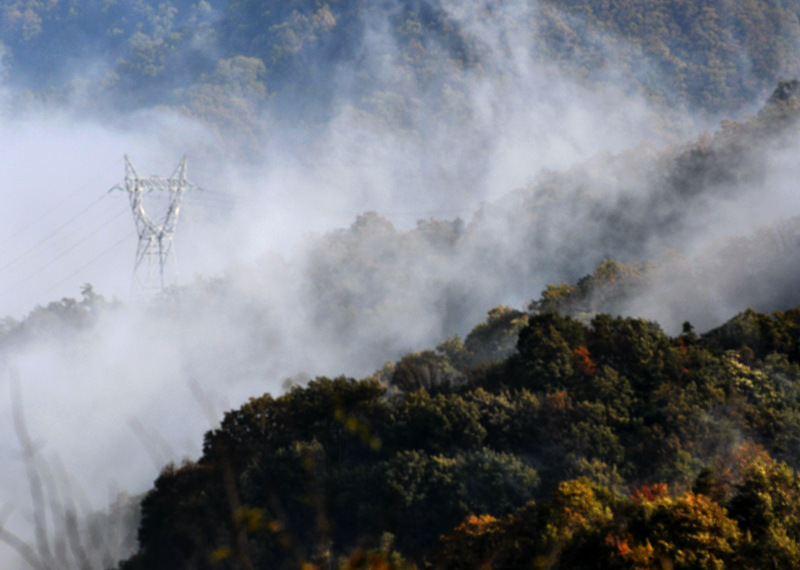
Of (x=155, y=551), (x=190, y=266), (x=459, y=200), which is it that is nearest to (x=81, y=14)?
(x=190, y=266)

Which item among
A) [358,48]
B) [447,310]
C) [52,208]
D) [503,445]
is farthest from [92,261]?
[503,445]

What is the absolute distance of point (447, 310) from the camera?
77500mm

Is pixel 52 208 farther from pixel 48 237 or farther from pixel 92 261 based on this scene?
pixel 92 261

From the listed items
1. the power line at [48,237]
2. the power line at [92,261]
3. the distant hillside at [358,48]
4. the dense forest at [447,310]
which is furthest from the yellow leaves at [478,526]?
the distant hillside at [358,48]

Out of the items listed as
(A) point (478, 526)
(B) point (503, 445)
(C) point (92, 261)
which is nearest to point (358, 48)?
(C) point (92, 261)

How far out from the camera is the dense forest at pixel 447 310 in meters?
18.7

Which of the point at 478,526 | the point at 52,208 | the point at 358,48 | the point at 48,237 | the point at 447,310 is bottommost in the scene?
the point at 478,526

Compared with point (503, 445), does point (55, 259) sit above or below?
above

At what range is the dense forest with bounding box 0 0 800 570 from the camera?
18688mm

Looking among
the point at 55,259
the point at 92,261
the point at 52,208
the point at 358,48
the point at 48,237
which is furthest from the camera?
the point at 358,48

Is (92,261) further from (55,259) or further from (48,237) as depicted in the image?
(48,237)

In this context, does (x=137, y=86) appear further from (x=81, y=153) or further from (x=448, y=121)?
(x=448, y=121)

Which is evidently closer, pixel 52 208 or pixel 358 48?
pixel 52 208

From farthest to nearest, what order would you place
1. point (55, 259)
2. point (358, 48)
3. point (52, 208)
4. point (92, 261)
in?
point (358, 48), point (52, 208), point (92, 261), point (55, 259)
